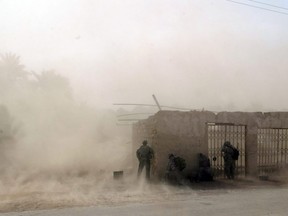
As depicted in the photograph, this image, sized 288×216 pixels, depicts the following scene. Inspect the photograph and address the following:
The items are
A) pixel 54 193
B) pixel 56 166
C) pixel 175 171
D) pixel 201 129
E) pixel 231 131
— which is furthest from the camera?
pixel 56 166

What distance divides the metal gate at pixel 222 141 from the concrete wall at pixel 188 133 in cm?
25

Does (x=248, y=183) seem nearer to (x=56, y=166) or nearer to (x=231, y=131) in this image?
(x=231, y=131)

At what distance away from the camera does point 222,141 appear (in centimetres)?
1786

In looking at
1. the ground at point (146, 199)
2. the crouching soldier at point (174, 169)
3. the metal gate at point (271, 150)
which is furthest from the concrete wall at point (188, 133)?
the ground at point (146, 199)

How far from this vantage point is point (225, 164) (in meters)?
17.0

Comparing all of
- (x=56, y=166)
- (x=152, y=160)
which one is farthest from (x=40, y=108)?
(x=152, y=160)

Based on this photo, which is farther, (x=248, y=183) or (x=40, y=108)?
(x=40, y=108)

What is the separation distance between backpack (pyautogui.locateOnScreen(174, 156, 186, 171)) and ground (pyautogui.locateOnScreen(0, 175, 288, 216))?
712 millimetres

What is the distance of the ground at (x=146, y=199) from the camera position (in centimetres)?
1038

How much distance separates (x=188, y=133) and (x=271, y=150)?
4.09 m

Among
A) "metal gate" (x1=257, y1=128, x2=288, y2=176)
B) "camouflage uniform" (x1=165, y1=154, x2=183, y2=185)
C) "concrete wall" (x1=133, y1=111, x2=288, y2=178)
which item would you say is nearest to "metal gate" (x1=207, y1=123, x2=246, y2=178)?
"concrete wall" (x1=133, y1=111, x2=288, y2=178)

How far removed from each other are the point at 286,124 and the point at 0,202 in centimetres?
1212

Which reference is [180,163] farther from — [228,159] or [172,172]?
[228,159]

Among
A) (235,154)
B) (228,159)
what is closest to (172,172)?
(228,159)
